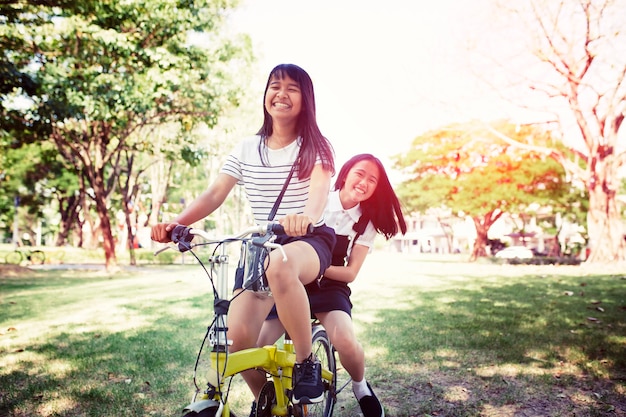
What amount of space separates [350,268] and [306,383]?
3.29 feet

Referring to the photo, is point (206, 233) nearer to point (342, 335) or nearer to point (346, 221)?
point (342, 335)

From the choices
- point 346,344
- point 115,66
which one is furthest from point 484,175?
point 346,344

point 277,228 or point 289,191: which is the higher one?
point 289,191

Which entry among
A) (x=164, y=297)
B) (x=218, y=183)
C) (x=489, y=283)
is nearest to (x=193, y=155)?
(x=164, y=297)

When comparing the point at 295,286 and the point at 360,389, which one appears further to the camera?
the point at 360,389

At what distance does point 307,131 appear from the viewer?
296 cm

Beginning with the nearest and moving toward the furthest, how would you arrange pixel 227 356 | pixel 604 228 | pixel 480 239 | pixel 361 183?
pixel 227 356 → pixel 361 183 → pixel 604 228 → pixel 480 239

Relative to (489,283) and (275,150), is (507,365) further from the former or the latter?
(489,283)

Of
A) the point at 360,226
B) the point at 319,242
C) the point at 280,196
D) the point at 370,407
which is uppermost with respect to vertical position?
the point at 280,196

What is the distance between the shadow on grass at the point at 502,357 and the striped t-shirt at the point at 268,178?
1.92 metres

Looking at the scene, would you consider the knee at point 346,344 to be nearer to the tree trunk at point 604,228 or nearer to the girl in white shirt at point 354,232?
the girl in white shirt at point 354,232

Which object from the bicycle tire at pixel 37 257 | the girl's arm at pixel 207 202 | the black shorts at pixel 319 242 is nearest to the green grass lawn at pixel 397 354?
the black shorts at pixel 319 242

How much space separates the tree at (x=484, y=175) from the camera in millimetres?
31562

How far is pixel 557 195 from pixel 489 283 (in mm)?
19451
